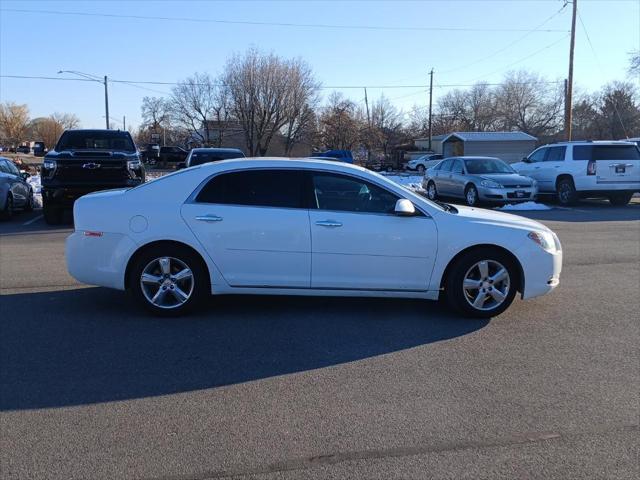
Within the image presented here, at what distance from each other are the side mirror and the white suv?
47.2ft

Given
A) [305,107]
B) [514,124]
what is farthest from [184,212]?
[514,124]

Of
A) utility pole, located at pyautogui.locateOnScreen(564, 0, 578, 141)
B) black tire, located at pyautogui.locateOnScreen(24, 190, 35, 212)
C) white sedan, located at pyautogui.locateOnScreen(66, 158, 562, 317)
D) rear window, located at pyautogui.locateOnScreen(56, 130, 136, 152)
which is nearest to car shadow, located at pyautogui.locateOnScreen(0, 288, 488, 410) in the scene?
white sedan, located at pyautogui.locateOnScreen(66, 158, 562, 317)

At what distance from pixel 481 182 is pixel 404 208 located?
12.8 m

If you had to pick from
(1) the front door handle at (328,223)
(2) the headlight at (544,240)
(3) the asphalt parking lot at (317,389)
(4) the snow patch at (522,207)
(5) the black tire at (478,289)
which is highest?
(1) the front door handle at (328,223)

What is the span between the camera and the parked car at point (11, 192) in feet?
46.6

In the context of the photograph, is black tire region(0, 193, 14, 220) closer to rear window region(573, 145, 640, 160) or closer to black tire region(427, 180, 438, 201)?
black tire region(427, 180, 438, 201)

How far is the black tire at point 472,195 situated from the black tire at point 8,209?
13076mm

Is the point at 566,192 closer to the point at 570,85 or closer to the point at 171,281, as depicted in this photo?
the point at 570,85

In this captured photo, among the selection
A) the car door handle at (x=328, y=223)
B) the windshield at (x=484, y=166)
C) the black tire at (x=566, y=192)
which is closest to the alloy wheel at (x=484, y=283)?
the car door handle at (x=328, y=223)

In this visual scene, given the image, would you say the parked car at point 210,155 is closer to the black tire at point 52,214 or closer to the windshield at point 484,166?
the black tire at point 52,214

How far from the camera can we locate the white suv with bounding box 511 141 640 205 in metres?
18.0

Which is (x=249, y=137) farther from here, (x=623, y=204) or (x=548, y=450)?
(x=548, y=450)

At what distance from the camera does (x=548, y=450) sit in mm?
3402

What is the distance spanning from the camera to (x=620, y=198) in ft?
63.1
